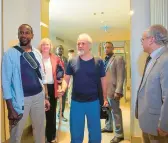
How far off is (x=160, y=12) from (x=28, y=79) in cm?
165

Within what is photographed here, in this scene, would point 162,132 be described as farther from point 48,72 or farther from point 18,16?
point 18,16

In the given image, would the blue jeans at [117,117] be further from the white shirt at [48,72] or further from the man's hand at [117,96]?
the white shirt at [48,72]

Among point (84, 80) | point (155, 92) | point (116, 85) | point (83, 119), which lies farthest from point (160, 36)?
point (116, 85)

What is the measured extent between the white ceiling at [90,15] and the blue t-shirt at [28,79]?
2908mm

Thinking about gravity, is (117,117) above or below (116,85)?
below

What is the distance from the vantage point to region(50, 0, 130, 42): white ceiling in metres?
4.63

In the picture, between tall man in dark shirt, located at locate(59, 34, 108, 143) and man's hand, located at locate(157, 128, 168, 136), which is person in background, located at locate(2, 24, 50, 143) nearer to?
tall man in dark shirt, located at locate(59, 34, 108, 143)

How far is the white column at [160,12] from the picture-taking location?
243 cm

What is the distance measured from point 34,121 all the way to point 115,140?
51.5 inches

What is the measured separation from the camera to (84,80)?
2070mm

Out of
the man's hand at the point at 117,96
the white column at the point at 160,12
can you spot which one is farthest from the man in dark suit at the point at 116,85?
the white column at the point at 160,12

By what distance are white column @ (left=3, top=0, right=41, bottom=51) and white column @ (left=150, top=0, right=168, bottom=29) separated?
1579 millimetres

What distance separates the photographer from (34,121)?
2.07 meters

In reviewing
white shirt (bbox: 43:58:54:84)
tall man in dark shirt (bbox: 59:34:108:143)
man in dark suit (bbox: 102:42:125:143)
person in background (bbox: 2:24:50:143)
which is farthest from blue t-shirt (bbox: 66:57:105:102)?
man in dark suit (bbox: 102:42:125:143)
